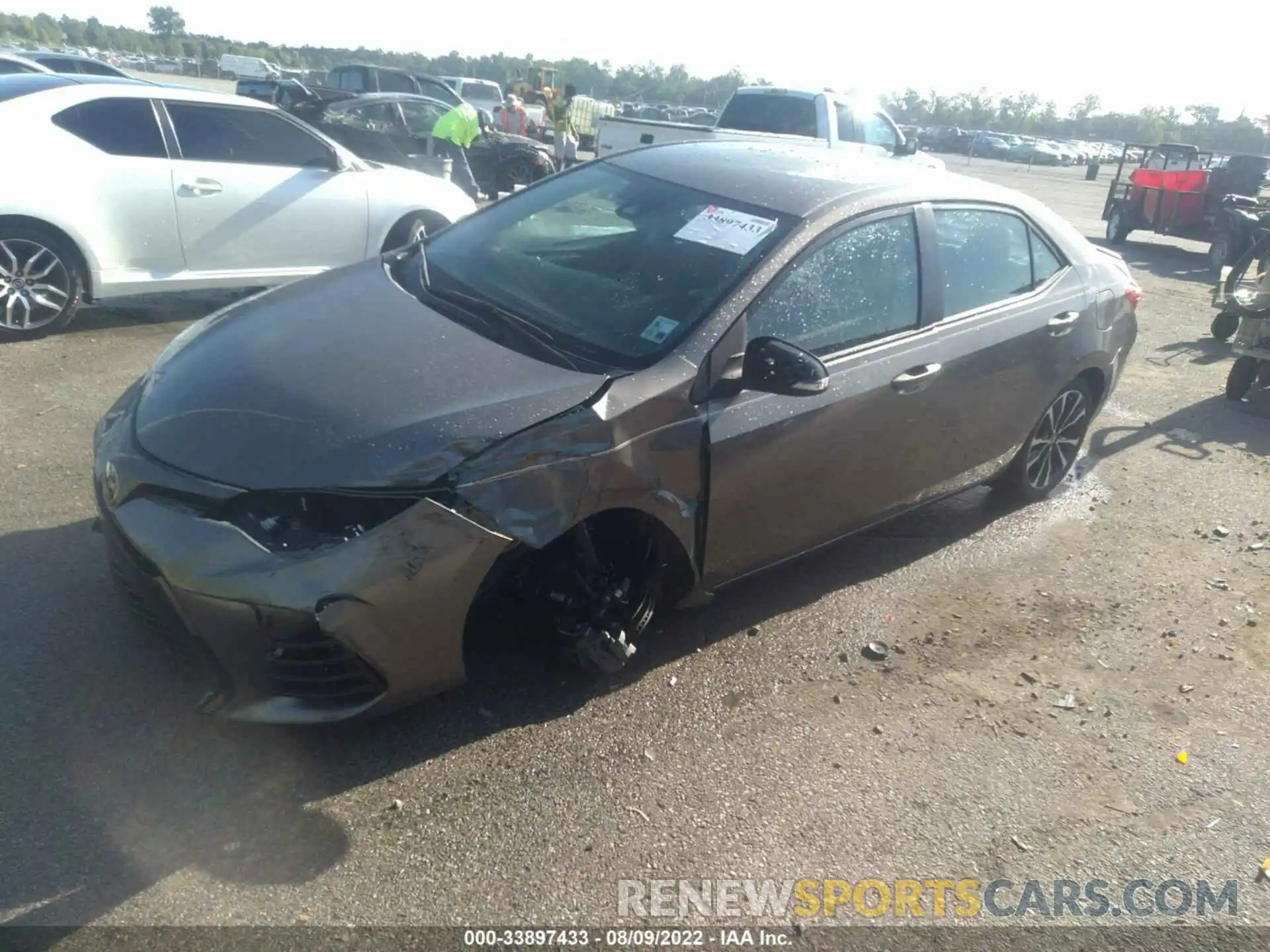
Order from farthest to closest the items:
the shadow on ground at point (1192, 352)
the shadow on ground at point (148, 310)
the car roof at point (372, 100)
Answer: the car roof at point (372, 100) < the shadow on ground at point (1192, 352) < the shadow on ground at point (148, 310)

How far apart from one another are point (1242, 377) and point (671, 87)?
283ft

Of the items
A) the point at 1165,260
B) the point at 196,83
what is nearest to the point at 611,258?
the point at 1165,260

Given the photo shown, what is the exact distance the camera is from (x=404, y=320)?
3.60 meters

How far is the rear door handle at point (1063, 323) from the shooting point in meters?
4.82

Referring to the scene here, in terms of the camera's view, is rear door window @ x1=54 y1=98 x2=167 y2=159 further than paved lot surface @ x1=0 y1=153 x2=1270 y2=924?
Yes

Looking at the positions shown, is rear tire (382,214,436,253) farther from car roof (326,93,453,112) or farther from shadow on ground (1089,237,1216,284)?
shadow on ground (1089,237,1216,284)

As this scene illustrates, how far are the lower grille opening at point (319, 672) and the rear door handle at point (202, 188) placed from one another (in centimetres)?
508

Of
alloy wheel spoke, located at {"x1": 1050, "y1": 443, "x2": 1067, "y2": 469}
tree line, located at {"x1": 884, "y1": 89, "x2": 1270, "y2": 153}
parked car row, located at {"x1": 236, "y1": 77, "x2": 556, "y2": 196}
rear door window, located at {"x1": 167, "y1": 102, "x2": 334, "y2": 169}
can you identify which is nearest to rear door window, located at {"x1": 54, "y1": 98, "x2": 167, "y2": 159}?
rear door window, located at {"x1": 167, "y1": 102, "x2": 334, "y2": 169}

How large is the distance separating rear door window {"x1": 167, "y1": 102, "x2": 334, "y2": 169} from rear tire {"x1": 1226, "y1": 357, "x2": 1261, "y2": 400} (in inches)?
277

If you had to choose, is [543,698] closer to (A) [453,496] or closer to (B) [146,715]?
(A) [453,496]

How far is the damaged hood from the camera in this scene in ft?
9.39

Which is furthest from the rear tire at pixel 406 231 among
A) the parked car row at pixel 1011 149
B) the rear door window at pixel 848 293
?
the parked car row at pixel 1011 149

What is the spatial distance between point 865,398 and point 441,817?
85.0 inches

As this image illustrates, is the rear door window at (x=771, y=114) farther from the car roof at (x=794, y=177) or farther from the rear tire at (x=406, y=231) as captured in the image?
the car roof at (x=794, y=177)
